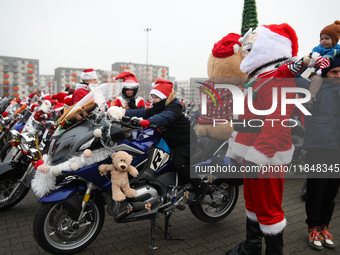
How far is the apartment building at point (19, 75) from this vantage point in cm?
9100

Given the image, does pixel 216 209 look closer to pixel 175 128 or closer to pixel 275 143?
pixel 175 128

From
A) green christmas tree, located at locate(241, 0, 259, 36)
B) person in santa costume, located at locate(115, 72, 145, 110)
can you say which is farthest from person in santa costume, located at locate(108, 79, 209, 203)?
green christmas tree, located at locate(241, 0, 259, 36)

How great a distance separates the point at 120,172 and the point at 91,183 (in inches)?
12.3

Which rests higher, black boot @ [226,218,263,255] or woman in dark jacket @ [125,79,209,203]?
woman in dark jacket @ [125,79,209,203]

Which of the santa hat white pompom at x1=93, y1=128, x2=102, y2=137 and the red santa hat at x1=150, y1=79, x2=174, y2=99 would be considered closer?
the santa hat white pompom at x1=93, y1=128, x2=102, y2=137

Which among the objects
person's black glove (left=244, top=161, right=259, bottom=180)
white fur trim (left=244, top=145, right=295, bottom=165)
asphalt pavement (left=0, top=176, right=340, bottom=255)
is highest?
white fur trim (left=244, top=145, right=295, bottom=165)

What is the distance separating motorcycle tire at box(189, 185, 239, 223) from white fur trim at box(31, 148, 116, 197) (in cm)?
145

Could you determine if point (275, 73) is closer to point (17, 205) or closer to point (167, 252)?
point (167, 252)

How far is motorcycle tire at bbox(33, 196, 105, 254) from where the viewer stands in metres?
2.48

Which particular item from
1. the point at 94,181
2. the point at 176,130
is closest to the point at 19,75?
the point at 176,130

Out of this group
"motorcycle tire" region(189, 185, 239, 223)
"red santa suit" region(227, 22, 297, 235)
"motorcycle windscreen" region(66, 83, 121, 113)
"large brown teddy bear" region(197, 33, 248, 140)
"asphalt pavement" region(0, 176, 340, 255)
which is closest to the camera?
"red santa suit" region(227, 22, 297, 235)

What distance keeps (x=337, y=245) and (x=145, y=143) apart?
244 centimetres

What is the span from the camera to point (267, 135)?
6.91ft

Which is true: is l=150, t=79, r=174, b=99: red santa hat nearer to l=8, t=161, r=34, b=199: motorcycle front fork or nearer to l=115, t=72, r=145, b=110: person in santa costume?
l=8, t=161, r=34, b=199: motorcycle front fork
